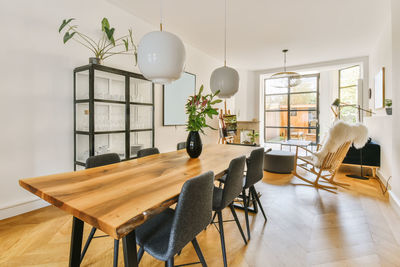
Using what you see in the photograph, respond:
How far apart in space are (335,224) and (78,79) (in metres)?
3.53

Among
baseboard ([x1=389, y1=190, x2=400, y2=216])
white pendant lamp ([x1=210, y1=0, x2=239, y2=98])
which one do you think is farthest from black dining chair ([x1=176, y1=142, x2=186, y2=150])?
baseboard ([x1=389, y1=190, x2=400, y2=216])

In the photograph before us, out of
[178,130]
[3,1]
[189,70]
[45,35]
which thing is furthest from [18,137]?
[189,70]

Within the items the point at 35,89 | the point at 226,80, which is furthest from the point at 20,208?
the point at 226,80

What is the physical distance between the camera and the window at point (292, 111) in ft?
23.3

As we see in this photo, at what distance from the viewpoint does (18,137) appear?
89.9 inches

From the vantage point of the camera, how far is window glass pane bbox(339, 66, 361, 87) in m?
6.01

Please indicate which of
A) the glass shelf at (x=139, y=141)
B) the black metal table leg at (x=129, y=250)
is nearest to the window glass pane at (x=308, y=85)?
the glass shelf at (x=139, y=141)

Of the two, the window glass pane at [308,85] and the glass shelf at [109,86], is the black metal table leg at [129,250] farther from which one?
the window glass pane at [308,85]

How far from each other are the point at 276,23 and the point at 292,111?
4.42m

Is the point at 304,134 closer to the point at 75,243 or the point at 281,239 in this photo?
the point at 281,239

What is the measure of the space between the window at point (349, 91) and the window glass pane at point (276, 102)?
1.72 meters

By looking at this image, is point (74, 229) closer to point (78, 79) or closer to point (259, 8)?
point (78, 79)

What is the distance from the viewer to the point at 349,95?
6258 mm

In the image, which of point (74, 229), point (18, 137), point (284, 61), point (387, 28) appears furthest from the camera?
point (284, 61)
